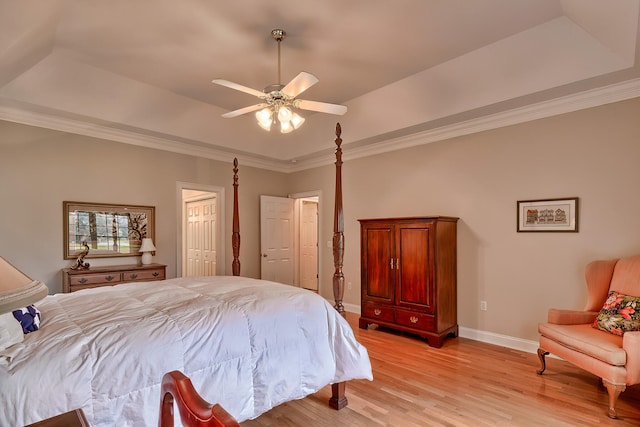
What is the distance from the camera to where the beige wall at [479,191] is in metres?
3.14

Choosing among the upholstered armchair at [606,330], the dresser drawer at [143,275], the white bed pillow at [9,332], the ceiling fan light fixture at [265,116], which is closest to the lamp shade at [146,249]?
the dresser drawer at [143,275]

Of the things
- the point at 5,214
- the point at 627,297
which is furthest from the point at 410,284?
the point at 5,214

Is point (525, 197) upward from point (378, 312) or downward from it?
upward

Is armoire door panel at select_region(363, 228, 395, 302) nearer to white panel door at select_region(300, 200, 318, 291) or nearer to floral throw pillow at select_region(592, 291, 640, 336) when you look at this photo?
floral throw pillow at select_region(592, 291, 640, 336)

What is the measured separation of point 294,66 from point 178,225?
9.36ft

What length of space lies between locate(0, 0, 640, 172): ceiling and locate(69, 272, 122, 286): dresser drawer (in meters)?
1.78

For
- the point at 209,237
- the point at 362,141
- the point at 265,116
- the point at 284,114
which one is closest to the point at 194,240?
the point at 209,237

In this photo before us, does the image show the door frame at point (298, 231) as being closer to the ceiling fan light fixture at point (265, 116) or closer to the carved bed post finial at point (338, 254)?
the ceiling fan light fixture at point (265, 116)

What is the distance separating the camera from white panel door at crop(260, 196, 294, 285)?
19.1 feet

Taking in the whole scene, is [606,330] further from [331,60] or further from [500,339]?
[331,60]

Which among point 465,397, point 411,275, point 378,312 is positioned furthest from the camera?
point 378,312

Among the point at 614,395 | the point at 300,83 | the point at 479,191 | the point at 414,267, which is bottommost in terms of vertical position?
the point at 614,395

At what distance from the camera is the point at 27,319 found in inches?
60.8

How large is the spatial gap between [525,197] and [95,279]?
4911 mm
